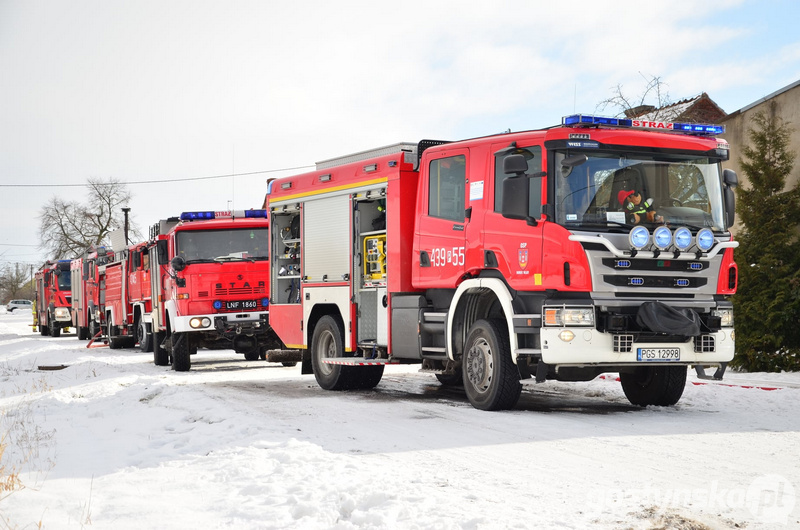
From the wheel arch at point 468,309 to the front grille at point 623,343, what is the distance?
4.24 ft

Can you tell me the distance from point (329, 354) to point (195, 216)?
6694 millimetres

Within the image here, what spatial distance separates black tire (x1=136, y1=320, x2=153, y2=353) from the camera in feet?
80.1

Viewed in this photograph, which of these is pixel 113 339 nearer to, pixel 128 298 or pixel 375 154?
pixel 128 298

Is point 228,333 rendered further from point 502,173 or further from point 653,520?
point 653,520

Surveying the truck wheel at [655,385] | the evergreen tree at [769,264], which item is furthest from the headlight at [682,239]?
the evergreen tree at [769,264]

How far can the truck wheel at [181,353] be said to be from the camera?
59.5ft

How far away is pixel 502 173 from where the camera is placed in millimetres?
10281

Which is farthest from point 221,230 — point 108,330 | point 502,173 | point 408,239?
point 108,330

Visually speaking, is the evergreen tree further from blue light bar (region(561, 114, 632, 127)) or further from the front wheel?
the front wheel

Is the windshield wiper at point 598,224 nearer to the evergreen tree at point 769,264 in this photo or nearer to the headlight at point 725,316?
the headlight at point 725,316

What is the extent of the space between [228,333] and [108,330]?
512 inches

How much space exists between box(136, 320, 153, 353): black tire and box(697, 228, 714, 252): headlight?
1744 centimetres

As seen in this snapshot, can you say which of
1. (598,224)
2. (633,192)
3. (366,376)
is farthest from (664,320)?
(366,376)

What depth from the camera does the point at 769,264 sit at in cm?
1658
